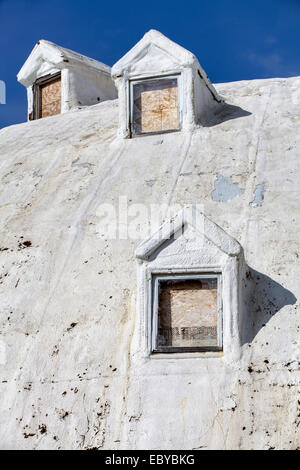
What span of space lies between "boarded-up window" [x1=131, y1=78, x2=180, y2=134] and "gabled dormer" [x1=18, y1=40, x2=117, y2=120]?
3.89 meters

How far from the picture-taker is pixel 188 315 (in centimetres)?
843

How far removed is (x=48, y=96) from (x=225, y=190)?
25.0 feet

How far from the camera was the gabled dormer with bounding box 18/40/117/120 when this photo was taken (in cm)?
1659

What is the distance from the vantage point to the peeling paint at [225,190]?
10375 millimetres

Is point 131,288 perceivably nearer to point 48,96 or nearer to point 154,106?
point 154,106

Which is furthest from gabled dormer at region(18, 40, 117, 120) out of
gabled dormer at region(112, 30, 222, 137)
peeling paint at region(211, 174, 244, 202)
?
peeling paint at region(211, 174, 244, 202)

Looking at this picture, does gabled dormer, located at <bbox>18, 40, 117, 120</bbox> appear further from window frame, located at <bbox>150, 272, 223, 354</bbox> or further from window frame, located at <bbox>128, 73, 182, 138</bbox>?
window frame, located at <bbox>150, 272, 223, 354</bbox>

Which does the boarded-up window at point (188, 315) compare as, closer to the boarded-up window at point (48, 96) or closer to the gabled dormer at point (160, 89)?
the gabled dormer at point (160, 89)

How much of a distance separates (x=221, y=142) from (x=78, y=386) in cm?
466

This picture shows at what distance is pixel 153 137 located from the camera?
483 inches

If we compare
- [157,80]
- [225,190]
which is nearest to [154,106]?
[157,80]

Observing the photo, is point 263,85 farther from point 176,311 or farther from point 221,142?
point 176,311

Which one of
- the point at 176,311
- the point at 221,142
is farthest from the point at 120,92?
the point at 176,311

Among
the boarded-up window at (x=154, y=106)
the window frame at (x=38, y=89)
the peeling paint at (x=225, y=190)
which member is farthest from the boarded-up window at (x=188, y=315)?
the window frame at (x=38, y=89)
